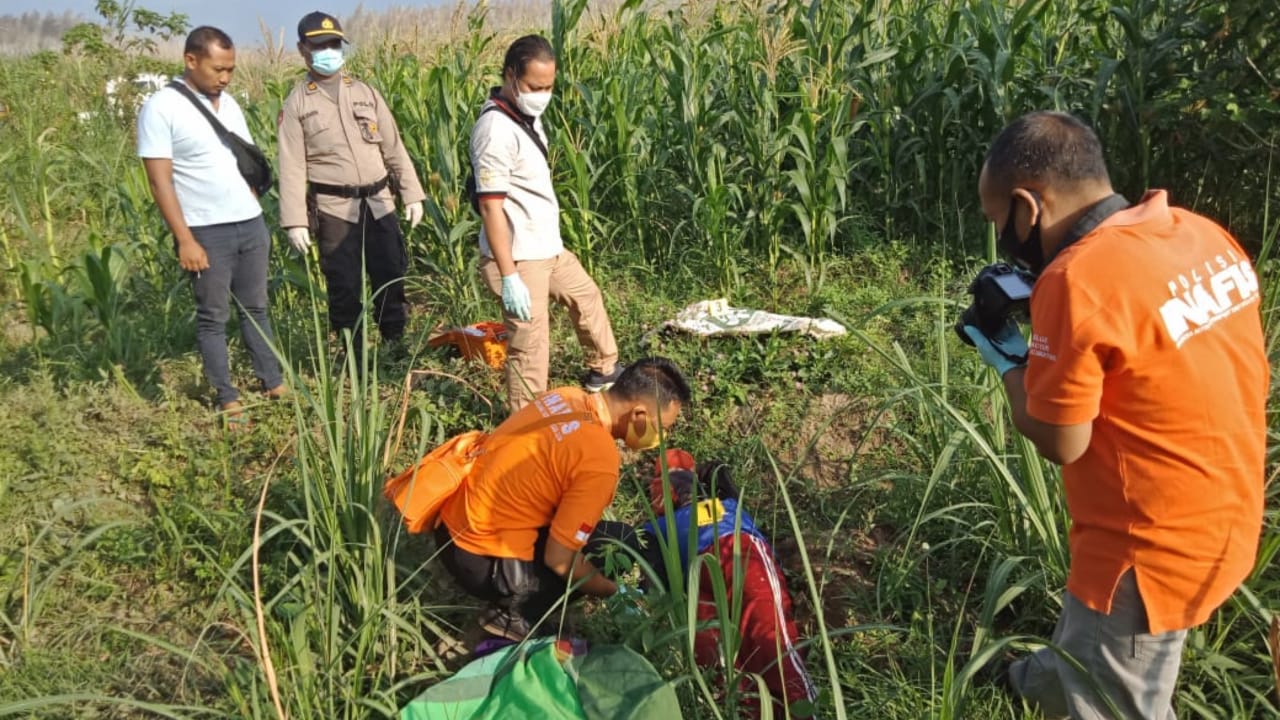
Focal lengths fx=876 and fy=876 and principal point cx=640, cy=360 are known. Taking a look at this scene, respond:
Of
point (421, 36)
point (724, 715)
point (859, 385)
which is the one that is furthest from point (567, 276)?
point (421, 36)

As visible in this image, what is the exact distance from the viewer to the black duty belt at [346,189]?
4422 millimetres

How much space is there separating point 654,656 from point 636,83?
401 cm

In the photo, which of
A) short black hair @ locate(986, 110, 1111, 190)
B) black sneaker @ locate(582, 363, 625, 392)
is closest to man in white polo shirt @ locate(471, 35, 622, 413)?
black sneaker @ locate(582, 363, 625, 392)

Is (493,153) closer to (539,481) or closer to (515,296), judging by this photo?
Answer: (515,296)

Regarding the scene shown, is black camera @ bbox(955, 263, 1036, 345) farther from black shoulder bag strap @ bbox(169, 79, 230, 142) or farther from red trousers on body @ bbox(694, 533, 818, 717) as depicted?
black shoulder bag strap @ bbox(169, 79, 230, 142)

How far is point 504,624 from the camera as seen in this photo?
9.44 feet

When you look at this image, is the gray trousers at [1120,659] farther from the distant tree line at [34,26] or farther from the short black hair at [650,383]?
the distant tree line at [34,26]

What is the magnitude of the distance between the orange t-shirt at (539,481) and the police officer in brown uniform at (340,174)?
1.65 meters

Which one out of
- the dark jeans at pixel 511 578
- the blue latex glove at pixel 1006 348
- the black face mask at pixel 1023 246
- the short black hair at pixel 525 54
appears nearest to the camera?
the black face mask at pixel 1023 246

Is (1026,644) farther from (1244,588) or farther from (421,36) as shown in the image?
(421,36)

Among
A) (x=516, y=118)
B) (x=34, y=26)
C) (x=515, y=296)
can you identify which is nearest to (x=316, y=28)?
(x=516, y=118)

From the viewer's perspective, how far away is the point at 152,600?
10.1 feet

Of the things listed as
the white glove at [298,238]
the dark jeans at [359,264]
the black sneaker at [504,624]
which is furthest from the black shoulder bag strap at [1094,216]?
the white glove at [298,238]

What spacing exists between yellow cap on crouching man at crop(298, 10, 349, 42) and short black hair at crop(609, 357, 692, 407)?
258 centimetres
